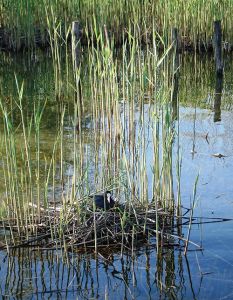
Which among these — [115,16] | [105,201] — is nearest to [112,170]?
[105,201]

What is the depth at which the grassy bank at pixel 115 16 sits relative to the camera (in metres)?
11.5

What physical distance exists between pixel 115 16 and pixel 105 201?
8653 millimetres

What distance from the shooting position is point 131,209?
13.6ft

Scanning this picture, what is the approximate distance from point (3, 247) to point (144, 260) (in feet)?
2.58

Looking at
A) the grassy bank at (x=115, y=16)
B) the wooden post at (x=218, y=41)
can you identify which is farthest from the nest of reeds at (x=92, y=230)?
the grassy bank at (x=115, y=16)

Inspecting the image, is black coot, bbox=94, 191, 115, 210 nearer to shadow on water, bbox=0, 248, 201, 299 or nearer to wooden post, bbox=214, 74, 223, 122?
shadow on water, bbox=0, 248, 201, 299

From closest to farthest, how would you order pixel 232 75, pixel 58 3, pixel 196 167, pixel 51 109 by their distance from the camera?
pixel 196 167 → pixel 51 109 → pixel 232 75 → pixel 58 3

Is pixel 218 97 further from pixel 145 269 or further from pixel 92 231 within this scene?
pixel 145 269

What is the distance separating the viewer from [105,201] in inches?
159

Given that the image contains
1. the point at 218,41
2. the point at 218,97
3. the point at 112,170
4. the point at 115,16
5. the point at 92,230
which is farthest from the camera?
the point at 115,16

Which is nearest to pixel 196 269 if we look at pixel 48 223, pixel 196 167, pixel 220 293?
pixel 220 293

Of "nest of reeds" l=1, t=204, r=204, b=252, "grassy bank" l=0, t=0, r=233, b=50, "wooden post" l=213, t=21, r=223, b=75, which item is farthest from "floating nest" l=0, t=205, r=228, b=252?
"grassy bank" l=0, t=0, r=233, b=50

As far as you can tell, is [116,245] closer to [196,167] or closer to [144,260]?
[144,260]

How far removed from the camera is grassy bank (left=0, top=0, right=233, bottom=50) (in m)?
11.5
